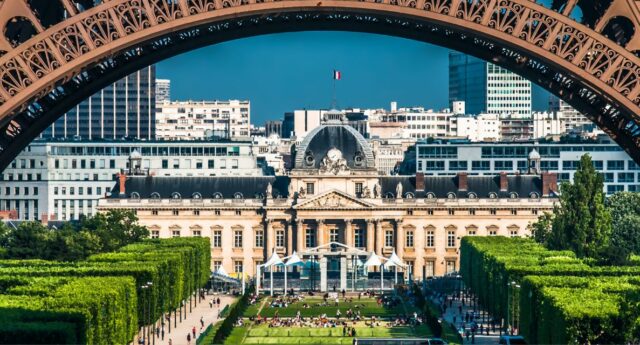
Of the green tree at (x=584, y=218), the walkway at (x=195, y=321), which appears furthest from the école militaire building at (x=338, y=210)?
the green tree at (x=584, y=218)

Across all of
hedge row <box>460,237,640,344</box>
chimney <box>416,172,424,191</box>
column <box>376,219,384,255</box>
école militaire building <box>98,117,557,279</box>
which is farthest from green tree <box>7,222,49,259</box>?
chimney <box>416,172,424,191</box>

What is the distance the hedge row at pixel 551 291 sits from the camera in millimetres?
83500

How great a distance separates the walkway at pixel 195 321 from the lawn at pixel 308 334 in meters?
2.96

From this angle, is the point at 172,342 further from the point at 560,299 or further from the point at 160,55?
the point at 160,55

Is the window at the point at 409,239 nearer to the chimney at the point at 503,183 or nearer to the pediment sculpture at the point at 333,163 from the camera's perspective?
the pediment sculpture at the point at 333,163

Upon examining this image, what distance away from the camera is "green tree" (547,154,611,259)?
151625mm

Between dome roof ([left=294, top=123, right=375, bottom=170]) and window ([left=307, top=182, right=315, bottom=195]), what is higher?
dome roof ([left=294, top=123, right=375, bottom=170])

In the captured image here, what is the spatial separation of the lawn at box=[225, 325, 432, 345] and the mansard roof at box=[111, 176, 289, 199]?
2406 inches

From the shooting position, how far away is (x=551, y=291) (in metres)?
96.6

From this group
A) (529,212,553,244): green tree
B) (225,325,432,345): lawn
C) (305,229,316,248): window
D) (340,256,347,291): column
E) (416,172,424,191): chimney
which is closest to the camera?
(225,325,432,345): lawn

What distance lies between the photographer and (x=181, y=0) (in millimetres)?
67312

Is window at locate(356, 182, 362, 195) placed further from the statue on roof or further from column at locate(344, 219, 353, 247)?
the statue on roof

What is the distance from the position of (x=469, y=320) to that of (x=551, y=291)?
37442 millimetres

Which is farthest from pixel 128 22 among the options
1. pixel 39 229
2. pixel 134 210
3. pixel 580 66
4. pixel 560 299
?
pixel 134 210
